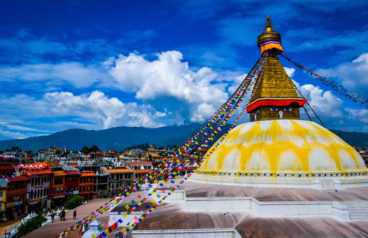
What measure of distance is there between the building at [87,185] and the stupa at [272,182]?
1078 inches

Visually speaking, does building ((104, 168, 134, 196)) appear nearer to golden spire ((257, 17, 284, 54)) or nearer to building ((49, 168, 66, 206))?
building ((49, 168, 66, 206))

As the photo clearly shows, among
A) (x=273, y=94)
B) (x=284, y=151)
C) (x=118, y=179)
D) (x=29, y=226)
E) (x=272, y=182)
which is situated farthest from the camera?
(x=118, y=179)

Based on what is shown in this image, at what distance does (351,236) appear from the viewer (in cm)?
876

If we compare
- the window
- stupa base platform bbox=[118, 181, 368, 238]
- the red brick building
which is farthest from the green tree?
the red brick building

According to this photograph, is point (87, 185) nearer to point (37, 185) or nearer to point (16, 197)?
point (37, 185)

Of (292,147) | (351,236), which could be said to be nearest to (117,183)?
(292,147)

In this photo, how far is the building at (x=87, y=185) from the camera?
1599 inches

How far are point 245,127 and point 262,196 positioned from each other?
605 cm

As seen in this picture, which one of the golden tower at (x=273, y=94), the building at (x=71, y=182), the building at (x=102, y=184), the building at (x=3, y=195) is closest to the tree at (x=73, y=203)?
the building at (x=71, y=182)

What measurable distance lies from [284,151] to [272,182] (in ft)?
5.50

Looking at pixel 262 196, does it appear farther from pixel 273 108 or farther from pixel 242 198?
pixel 273 108

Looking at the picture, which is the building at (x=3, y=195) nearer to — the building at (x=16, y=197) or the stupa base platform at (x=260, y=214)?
the building at (x=16, y=197)

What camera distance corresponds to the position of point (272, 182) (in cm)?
1427

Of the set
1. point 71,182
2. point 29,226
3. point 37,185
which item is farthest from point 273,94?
point 71,182
